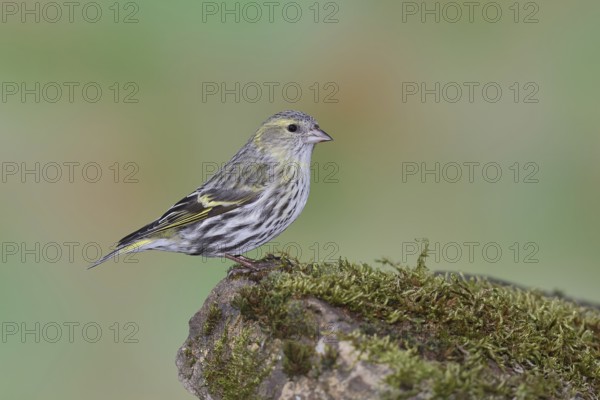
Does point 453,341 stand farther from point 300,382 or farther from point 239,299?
point 239,299

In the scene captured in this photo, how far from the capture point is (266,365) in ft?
15.2

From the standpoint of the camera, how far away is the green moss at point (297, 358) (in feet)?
14.3

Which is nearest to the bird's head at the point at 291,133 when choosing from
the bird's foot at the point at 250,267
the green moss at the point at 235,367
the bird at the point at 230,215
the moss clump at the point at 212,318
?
the bird at the point at 230,215

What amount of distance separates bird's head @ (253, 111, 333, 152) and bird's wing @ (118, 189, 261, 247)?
70 cm

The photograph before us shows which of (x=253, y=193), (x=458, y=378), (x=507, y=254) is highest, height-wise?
(x=253, y=193)

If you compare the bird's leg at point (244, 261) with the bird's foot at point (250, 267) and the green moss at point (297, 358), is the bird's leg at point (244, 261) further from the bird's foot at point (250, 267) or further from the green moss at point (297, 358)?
A: the green moss at point (297, 358)

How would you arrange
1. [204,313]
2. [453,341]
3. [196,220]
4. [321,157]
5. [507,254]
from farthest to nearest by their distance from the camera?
[321,157]
[507,254]
[196,220]
[204,313]
[453,341]

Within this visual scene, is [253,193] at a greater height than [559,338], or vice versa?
[253,193]

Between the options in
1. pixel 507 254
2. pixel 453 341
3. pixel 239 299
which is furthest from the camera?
pixel 507 254

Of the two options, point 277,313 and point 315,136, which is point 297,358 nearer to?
point 277,313

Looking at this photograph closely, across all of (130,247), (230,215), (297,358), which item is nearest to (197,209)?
(230,215)

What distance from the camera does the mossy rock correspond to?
4195 mm

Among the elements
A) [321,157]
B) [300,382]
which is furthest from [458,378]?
[321,157]

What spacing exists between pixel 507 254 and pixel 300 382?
678 centimetres
